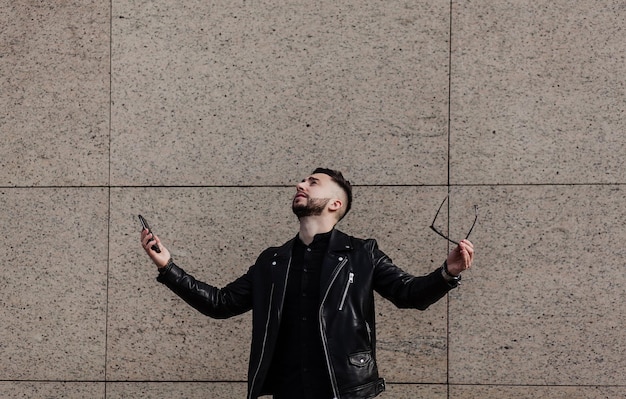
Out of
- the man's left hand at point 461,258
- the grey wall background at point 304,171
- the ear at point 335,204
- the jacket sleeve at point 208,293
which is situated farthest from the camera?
the grey wall background at point 304,171

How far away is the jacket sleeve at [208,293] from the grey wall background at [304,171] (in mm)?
1114

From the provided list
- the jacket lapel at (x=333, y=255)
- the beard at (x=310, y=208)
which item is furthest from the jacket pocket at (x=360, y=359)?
the beard at (x=310, y=208)

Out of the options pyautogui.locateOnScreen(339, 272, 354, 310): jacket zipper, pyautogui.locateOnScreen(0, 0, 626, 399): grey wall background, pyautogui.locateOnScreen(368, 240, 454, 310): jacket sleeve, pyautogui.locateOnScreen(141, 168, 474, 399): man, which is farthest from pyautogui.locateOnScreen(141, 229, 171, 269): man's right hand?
pyautogui.locateOnScreen(0, 0, 626, 399): grey wall background

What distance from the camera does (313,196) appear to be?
188 inches

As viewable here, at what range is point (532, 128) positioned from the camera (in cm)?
590

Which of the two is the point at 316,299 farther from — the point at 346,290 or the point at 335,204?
the point at 335,204

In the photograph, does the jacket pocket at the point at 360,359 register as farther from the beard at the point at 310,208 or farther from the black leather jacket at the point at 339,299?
the beard at the point at 310,208

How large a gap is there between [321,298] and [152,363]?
1.94 m

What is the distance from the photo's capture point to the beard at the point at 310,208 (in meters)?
4.73

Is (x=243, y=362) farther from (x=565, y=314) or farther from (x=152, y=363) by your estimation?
(x=565, y=314)

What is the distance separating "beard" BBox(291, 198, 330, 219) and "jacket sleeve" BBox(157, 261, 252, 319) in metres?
0.49

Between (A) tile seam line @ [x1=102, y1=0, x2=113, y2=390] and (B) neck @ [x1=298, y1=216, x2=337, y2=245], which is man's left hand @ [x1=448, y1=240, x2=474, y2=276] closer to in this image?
(B) neck @ [x1=298, y1=216, x2=337, y2=245]

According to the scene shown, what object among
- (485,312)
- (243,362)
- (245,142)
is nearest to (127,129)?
(245,142)

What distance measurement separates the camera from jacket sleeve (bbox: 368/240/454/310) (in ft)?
14.3
